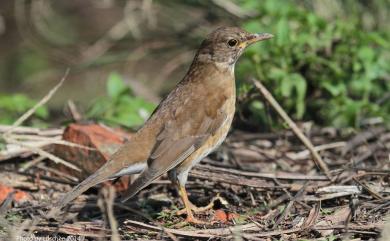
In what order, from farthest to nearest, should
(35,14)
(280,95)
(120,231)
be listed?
(35,14) < (280,95) < (120,231)

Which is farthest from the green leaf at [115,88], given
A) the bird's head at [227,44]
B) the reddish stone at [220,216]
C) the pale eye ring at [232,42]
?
the reddish stone at [220,216]

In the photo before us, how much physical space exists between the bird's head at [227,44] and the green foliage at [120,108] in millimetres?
1363

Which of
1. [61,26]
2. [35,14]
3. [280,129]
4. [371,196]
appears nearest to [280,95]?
[280,129]

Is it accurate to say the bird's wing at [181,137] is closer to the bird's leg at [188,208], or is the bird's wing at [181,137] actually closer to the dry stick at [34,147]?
the bird's leg at [188,208]

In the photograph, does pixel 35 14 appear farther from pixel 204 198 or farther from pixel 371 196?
pixel 371 196

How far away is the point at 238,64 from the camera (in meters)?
8.35

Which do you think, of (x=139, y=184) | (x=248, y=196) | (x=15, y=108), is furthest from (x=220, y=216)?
(x=15, y=108)

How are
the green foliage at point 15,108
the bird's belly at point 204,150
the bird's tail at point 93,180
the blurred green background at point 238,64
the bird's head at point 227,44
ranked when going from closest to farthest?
the bird's tail at point 93,180 → the bird's belly at point 204,150 → the bird's head at point 227,44 → the green foliage at point 15,108 → the blurred green background at point 238,64

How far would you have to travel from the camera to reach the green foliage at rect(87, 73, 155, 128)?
791cm

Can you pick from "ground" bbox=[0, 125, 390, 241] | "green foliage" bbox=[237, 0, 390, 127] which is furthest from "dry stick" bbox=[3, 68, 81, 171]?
"green foliage" bbox=[237, 0, 390, 127]

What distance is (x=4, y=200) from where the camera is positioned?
6.43 m

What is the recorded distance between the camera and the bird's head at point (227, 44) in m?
6.85

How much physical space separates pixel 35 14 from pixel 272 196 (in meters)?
5.81

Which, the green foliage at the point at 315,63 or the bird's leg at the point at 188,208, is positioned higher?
the green foliage at the point at 315,63
